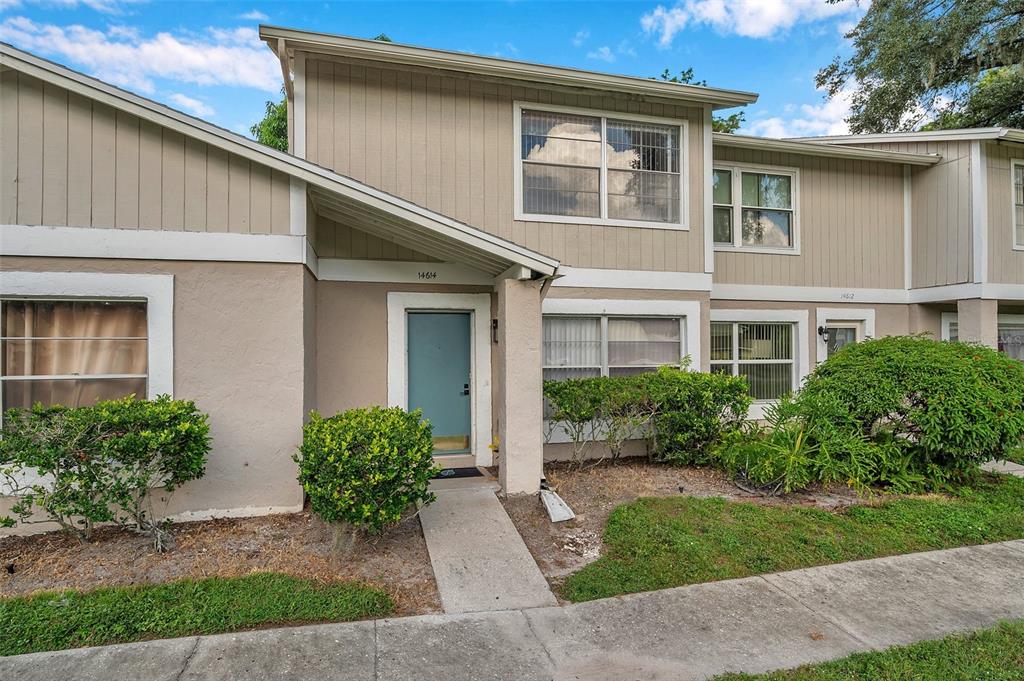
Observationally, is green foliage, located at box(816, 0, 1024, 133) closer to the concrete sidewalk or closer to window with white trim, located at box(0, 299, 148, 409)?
the concrete sidewalk

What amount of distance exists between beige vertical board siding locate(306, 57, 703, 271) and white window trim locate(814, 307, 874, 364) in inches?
153

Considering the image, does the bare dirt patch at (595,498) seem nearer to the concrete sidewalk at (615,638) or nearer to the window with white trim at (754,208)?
the concrete sidewalk at (615,638)

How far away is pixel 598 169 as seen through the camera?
24.1 ft

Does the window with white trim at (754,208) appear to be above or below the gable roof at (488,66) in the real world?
below

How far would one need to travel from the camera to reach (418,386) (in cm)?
680

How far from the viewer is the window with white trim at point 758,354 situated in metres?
8.72

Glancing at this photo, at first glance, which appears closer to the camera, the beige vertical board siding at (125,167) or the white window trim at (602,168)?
the beige vertical board siding at (125,167)

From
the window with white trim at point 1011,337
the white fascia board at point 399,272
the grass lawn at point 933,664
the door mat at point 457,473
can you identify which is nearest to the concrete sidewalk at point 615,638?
the grass lawn at point 933,664

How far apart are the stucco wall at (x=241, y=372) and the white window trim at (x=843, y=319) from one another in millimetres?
8445

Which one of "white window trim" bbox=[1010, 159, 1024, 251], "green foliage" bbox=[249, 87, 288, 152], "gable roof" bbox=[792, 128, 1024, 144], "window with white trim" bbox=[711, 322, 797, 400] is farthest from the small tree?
"green foliage" bbox=[249, 87, 288, 152]

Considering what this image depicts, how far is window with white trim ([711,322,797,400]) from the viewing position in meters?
8.72

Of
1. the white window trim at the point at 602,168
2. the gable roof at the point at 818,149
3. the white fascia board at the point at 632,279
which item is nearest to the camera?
the white window trim at the point at 602,168

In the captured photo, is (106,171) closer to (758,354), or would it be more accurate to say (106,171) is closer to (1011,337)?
(758,354)

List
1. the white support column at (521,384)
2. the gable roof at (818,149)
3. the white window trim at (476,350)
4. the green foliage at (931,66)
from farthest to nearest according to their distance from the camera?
the green foliage at (931,66), the gable roof at (818,149), the white window trim at (476,350), the white support column at (521,384)
